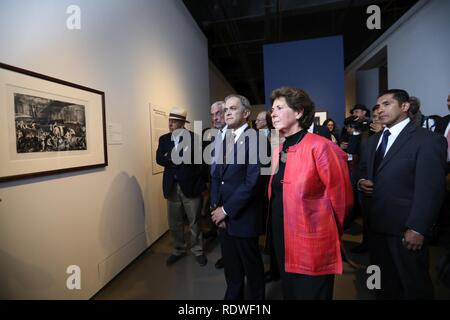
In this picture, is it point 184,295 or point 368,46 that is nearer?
point 184,295

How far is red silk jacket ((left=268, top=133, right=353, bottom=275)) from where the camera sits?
4.17 ft

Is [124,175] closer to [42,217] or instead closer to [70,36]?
[42,217]

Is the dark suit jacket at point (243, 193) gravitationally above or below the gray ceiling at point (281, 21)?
below

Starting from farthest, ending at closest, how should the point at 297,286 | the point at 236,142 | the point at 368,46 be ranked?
the point at 368,46
the point at 236,142
the point at 297,286

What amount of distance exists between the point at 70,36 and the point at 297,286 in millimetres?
2451

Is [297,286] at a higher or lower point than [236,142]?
lower

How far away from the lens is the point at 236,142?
1.78 metres

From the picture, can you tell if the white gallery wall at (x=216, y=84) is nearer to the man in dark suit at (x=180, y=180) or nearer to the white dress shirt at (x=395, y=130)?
the man in dark suit at (x=180, y=180)

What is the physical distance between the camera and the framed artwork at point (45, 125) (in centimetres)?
146

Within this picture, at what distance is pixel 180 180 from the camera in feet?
9.06

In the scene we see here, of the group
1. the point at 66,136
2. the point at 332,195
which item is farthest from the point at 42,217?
the point at 332,195

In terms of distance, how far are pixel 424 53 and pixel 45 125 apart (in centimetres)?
595

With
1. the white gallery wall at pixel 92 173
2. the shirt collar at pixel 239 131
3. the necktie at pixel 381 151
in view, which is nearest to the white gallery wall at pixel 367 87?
the white gallery wall at pixel 92 173

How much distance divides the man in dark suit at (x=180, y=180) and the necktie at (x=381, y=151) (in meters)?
1.80
